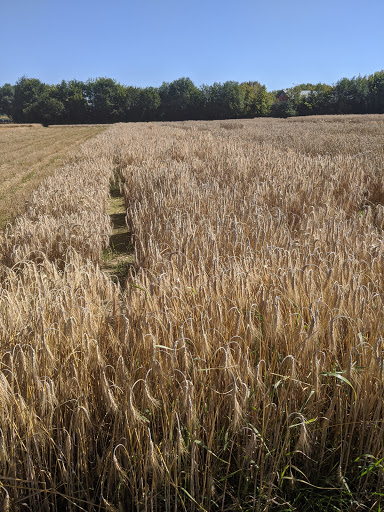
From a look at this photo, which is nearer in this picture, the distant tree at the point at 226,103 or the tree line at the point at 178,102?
the tree line at the point at 178,102

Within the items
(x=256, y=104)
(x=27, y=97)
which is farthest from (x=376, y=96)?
(x=27, y=97)

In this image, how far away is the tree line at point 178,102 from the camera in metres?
64.7

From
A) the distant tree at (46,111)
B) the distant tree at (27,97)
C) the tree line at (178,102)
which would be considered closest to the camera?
the tree line at (178,102)

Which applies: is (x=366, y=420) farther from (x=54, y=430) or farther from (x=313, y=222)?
(x=313, y=222)

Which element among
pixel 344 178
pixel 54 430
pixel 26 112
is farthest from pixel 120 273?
pixel 26 112

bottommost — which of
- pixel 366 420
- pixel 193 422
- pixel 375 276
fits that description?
pixel 366 420

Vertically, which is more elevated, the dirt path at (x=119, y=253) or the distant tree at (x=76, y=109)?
the distant tree at (x=76, y=109)

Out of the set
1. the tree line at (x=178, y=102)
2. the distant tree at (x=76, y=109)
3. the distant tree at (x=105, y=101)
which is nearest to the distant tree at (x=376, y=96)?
the tree line at (x=178, y=102)

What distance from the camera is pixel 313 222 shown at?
3.96 m

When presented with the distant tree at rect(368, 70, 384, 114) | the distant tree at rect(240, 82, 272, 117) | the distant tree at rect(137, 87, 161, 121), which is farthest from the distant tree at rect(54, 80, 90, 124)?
the distant tree at rect(368, 70, 384, 114)

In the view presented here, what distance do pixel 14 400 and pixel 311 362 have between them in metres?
1.25

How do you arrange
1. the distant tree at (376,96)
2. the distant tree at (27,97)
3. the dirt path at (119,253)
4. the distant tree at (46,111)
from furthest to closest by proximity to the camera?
1. the distant tree at (27,97)
2. the distant tree at (46,111)
3. the distant tree at (376,96)
4. the dirt path at (119,253)

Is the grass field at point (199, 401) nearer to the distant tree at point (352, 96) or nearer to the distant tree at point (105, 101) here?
the distant tree at point (352, 96)

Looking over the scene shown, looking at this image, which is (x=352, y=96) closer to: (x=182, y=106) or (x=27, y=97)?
(x=182, y=106)
